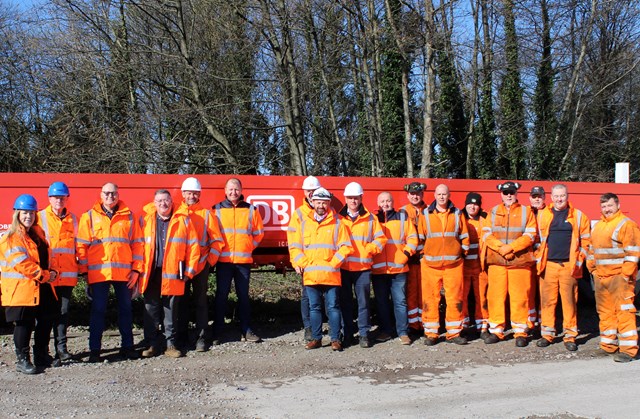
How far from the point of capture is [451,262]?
745 cm

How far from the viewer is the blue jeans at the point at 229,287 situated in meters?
7.50

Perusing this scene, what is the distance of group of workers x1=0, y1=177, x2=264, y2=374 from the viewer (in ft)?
20.1

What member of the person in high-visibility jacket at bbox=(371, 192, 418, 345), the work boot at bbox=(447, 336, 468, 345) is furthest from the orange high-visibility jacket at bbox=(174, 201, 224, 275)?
the work boot at bbox=(447, 336, 468, 345)

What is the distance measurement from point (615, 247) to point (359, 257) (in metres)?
2.91

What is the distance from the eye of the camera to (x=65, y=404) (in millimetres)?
5309

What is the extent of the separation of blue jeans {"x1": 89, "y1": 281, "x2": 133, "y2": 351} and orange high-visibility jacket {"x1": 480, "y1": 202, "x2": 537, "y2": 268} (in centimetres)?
432

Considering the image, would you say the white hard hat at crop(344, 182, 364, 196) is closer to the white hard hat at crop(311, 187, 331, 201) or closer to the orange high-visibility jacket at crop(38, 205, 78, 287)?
the white hard hat at crop(311, 187, 331, 201)

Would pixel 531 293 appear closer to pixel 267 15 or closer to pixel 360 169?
pixel 267 15

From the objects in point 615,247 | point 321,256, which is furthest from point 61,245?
point 615,247

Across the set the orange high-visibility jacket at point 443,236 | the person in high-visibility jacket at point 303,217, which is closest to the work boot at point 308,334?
the person in high-visibility jacket at point 303,217

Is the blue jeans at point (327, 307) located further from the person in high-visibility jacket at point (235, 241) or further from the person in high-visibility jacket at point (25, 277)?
the person in high-visibility jacket at point (25, 277)

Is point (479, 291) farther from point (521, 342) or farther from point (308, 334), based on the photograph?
point (308, 334)

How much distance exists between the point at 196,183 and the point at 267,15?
8.38 meters

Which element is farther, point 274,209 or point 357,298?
point 274,209
